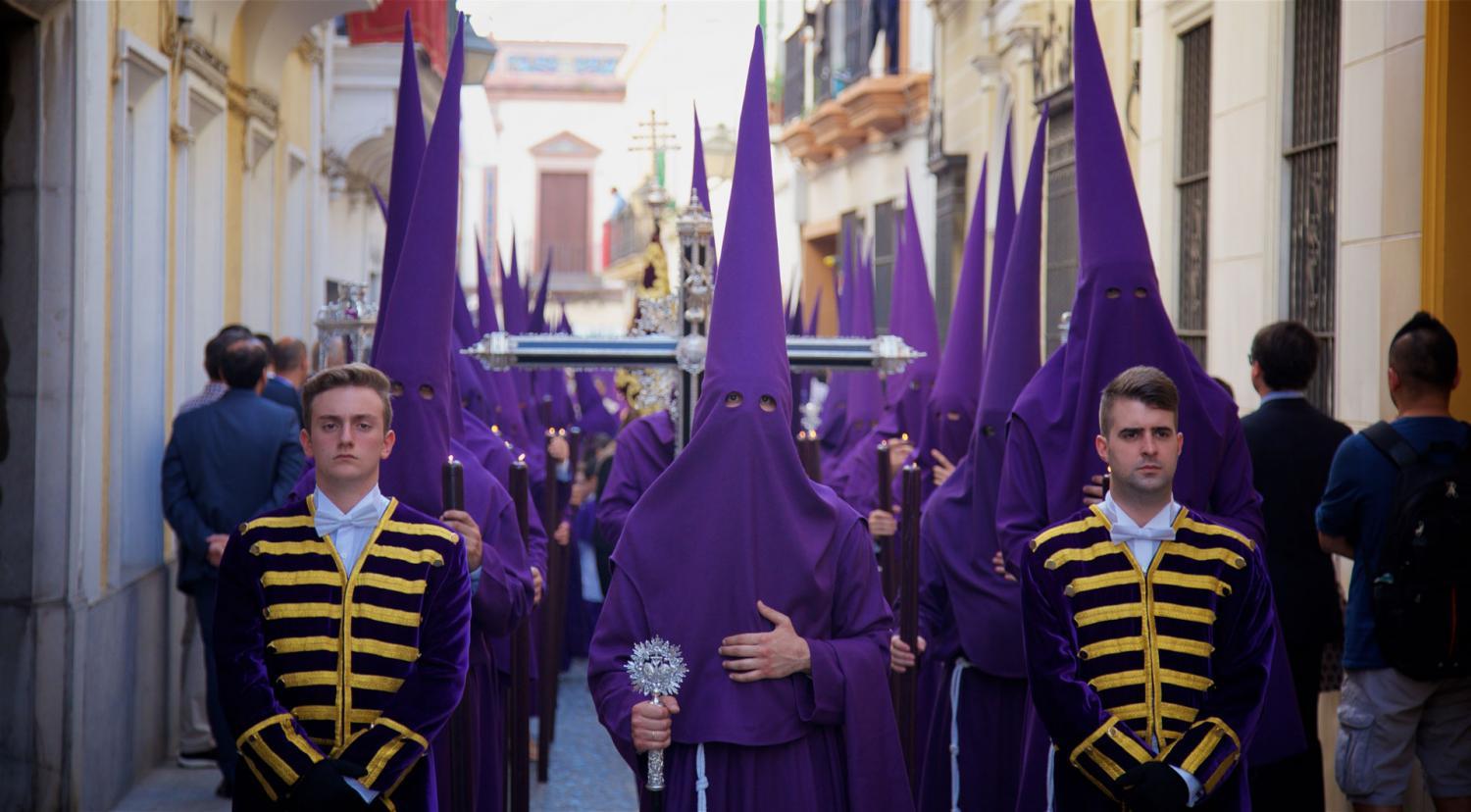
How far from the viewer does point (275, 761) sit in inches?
145

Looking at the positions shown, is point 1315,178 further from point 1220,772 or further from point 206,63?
point 206,63

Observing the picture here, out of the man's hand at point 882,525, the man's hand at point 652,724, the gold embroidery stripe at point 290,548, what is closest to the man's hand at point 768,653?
the man's hand at point 652,724

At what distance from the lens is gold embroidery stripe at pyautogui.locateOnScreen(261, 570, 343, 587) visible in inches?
150

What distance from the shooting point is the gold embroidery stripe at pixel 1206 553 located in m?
3.82

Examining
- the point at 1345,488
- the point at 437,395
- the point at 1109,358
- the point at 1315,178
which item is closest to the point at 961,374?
the point at 1345,488

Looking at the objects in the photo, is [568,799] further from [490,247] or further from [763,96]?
[490,247]

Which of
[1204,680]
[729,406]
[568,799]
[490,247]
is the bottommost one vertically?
[568,799]

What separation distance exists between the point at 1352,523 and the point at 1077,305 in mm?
1272

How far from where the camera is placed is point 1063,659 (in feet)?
12.5

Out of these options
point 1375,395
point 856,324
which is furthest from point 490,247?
point 1375,395

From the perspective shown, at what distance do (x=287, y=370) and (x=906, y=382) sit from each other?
3013 millimetres

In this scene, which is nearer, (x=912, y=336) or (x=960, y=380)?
(x=960, y=380)

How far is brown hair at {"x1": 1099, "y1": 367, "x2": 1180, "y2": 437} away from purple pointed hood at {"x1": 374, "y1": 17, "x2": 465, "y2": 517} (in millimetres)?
1729

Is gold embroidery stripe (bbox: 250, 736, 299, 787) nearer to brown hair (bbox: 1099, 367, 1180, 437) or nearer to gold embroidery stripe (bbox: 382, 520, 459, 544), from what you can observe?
gold embroidery stripe (bbox: 382, 520, 459, 544)
